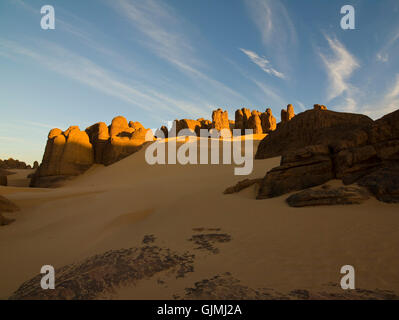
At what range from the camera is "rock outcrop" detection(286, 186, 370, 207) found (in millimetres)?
4098

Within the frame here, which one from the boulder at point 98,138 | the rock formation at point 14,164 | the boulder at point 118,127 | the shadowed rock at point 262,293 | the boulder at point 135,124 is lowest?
the shadowed rock at point 262,293

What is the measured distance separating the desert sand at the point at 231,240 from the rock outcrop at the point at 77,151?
15196 millimetres

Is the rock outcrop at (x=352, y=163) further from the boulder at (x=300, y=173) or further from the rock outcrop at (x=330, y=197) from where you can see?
the rock outcrop at (x=330, y=197)

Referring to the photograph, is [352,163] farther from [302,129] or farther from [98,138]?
[98,138]

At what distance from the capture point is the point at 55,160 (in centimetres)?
2019

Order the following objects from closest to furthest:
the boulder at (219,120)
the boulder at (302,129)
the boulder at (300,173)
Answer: the boulder at (300,173) < the boulder at (302,129) < the boulder at (219,120)

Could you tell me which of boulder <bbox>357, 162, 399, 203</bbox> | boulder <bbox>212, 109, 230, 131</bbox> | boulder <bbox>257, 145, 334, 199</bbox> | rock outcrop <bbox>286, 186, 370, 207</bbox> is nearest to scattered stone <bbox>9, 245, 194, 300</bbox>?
rock outcrop <bbox>286, 186, 370, 207</bbox>

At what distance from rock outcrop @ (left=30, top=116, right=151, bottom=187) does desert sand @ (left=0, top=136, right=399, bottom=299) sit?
1520cm

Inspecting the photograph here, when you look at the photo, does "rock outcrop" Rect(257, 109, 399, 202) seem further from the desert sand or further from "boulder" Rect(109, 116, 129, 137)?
"boulder" Rect(109, 116, 129, 137)

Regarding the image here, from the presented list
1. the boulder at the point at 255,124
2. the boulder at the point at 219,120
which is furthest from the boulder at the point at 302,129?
the boulder at the point at 219,120

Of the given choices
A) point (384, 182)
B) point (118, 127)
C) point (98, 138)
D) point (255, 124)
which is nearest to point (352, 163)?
point (384, 182)

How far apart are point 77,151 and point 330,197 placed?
23576 mm

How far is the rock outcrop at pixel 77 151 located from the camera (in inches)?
785
